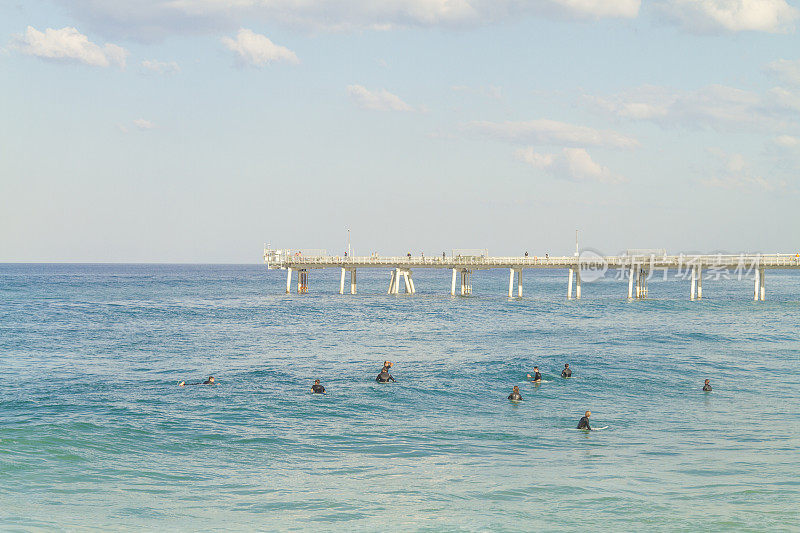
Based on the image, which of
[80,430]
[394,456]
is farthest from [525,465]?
[80,430]

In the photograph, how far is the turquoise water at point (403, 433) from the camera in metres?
19.4

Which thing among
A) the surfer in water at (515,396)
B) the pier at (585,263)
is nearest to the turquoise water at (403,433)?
the surfer in water at (515,396)

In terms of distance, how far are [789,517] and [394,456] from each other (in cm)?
1117

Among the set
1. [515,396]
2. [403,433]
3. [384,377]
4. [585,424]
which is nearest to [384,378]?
[384,377]

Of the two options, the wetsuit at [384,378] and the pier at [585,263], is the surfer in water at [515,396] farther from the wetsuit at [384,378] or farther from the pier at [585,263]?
the pier at [585,263]

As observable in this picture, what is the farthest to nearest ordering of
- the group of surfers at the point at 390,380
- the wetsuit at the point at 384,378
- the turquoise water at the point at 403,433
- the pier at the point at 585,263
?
the pier at the point at 585,263 < the wetsuit at the point at 384,378 < the group of surfers at the point at 390,380 < the turquoise water at the point at 403,433

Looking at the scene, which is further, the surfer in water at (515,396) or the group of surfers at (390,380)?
the group of surfers at (390,380)

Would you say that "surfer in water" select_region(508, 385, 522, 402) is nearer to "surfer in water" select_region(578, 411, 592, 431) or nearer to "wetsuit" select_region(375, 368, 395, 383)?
"surfer in water" select_region(578, 411, 592, 431)

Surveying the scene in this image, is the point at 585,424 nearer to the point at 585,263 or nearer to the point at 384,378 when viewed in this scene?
the point at 384,378

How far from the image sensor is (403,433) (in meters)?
27.6

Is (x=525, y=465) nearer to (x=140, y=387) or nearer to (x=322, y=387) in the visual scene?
(x=322, y=387)

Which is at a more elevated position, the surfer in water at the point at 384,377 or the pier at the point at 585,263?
the pier at the point at 585,263

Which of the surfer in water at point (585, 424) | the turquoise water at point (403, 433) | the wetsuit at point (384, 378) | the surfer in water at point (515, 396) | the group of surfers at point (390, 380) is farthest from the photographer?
the wetsuit at point (384, 378)

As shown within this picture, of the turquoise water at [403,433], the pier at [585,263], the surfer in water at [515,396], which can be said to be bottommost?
the turquoise water at [403,433]
